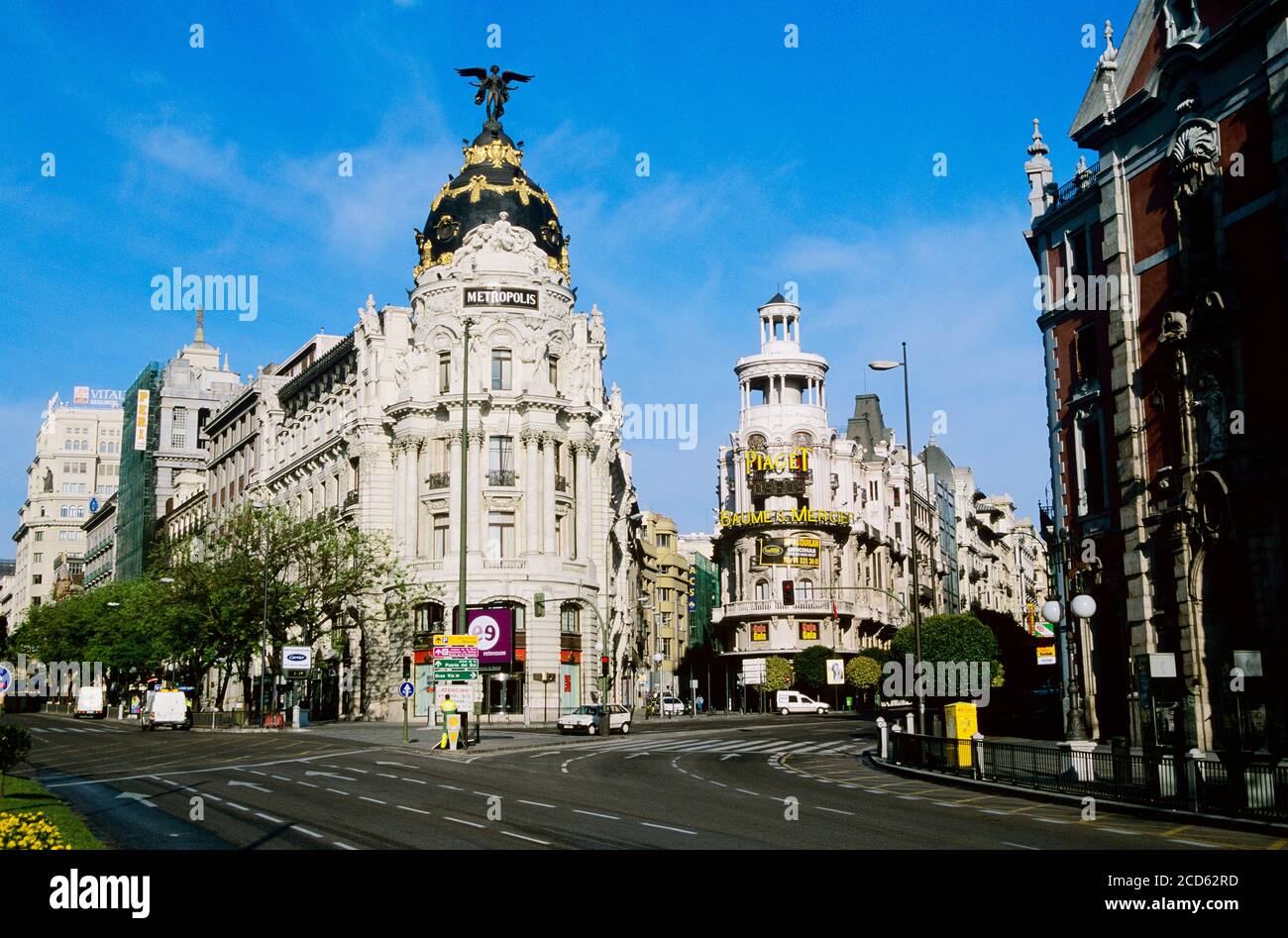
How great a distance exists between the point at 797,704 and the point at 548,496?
95.5ft

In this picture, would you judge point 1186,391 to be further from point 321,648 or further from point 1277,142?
point 321,648

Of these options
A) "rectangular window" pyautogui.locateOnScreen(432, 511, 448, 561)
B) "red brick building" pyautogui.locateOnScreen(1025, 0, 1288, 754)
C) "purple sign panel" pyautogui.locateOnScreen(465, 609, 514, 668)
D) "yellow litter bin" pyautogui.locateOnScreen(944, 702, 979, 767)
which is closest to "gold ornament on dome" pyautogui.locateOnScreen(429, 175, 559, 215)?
"rectangular window" pyautogui.locateOnScreen(432, 511, 448, 561)

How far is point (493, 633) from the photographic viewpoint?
6525cm

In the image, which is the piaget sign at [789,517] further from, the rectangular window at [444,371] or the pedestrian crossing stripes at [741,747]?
the pedestrian crossing stripes at [741,747]

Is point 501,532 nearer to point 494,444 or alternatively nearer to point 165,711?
point 494,444

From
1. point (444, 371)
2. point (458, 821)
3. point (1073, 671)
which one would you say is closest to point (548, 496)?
point (444, 371)

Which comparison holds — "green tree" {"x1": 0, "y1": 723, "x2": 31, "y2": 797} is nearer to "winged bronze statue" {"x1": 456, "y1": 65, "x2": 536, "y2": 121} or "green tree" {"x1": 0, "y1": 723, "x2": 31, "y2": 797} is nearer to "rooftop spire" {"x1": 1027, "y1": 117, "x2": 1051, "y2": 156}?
"rooftop spire" {"x1": 1027, "y1": 117, "x2": 1051, "y2": 156}

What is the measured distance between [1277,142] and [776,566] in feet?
225

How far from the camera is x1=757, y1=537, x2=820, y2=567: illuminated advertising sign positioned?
314ft

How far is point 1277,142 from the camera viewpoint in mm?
31078

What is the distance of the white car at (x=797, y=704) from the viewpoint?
8919cm

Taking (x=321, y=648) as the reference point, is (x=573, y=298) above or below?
above
